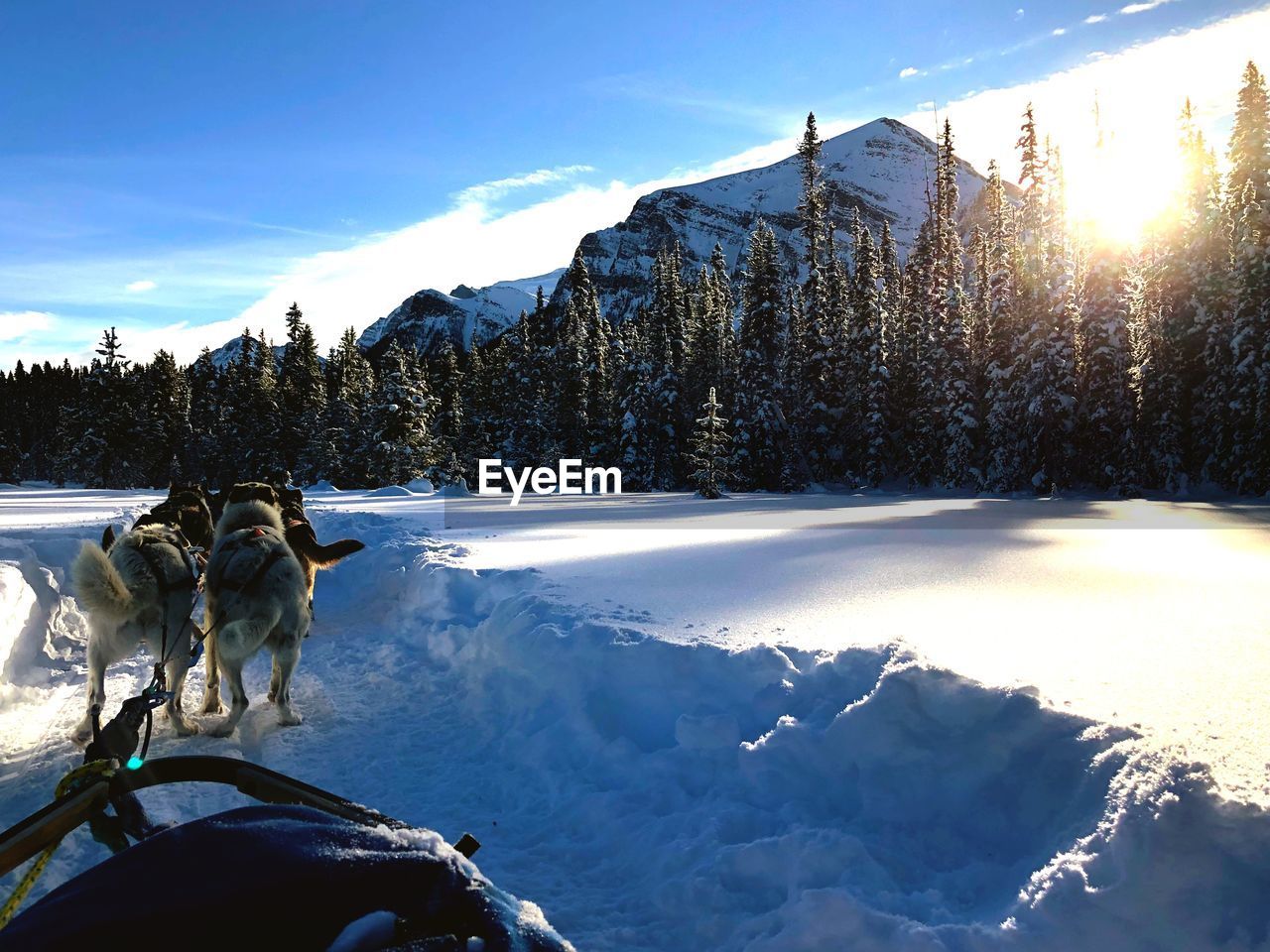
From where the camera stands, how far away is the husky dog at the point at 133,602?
4680 millimetres

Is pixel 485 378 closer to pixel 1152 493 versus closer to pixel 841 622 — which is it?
pixel 1152 493

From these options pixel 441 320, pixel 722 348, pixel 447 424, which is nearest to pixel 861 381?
pixel 722 348

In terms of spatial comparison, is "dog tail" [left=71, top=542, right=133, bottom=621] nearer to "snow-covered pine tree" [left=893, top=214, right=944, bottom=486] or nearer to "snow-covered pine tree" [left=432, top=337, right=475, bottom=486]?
"snow-covered pine tree" [left=893, top=214, right=944, bottom=486]

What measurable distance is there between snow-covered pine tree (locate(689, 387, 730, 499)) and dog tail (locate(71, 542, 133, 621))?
28.1 m

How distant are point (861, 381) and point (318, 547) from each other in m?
39.1

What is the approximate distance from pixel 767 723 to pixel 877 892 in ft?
3.85

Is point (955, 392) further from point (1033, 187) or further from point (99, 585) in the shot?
point (99, 585)

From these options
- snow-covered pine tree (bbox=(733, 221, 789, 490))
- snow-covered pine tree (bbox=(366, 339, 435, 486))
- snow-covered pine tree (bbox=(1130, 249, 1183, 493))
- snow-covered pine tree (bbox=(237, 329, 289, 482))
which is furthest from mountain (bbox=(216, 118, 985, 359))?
snow-covered pine tree (bbox=(1130, 249, 1183, 493))

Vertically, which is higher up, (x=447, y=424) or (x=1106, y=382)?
(x=447, y=424)

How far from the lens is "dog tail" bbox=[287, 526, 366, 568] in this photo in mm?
6605

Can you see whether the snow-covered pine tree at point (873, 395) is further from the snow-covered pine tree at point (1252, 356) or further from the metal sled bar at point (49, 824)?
the metal sled bar at point (49, 824)

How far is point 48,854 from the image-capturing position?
178 cm

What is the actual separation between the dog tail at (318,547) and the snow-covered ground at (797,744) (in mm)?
1034

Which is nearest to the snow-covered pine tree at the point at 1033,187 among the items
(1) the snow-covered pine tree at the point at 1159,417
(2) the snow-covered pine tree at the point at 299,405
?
(1) the snow-covered pine tree at the point at 1159,417
